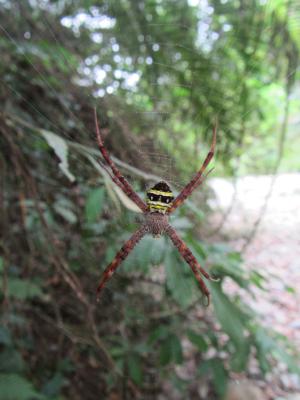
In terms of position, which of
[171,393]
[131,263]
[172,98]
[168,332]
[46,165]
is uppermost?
[172,98]

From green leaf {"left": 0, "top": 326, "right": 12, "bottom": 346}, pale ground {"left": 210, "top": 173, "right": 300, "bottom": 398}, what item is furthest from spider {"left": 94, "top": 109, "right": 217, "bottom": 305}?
pale ground {"left": 210, "top": 173, "right": 300, "bottom": 398}

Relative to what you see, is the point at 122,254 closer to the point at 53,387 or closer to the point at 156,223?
the point at 156,223

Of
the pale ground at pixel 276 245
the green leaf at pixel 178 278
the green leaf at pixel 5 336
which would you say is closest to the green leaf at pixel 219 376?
the pale ground at pixel 276 245

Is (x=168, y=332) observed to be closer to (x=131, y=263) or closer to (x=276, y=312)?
(x=131, y=263)

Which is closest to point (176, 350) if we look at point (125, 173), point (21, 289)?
point (21, 289)

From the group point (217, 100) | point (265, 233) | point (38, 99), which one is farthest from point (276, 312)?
point (38, 99)

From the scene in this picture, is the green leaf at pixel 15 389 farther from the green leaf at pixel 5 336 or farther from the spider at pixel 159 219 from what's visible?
the spider at pixel 159 219
